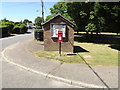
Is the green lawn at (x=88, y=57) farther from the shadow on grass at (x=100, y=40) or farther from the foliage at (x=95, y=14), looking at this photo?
the shadow on grass at (x=100, y=40)

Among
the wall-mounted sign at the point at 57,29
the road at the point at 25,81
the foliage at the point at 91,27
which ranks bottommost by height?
the road at the point at 25,81

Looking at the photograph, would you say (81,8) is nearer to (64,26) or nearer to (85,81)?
(64,26)

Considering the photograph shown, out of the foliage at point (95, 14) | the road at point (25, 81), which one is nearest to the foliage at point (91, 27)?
the foliage at point (95, 14)

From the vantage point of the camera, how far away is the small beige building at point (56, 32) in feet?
35.8

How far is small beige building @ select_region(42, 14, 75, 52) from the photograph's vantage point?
35.8 ft

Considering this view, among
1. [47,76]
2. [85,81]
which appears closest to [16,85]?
[47,76]

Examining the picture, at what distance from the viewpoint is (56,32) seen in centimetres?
1105

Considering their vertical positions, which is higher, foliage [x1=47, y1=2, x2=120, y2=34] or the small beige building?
foliage [x1=47, y1=2, x2=120, y2=34]

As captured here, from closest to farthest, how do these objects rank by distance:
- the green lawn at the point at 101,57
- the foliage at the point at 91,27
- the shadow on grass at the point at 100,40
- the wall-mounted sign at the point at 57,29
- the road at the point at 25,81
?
1. the road at the point at 25,81
2. the green lawn at the point at 101,57
3. the wall-mounted sign at the point at 57,29
4. the foliage at the point at 91,27
5. the shadow on grass at the point at 100,40

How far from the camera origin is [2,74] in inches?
240

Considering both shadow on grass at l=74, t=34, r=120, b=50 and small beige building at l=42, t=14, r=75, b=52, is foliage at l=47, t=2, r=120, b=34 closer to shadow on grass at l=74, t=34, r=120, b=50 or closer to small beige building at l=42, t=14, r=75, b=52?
shadow on grass at l=74, t=34, r=120, b=50

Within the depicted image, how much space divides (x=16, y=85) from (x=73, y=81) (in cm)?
222

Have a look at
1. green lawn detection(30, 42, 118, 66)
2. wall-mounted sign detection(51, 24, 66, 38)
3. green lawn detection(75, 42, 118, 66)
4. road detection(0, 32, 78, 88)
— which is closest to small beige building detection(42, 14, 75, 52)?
wall-mounted sign detection(51, 24, 66, 38)

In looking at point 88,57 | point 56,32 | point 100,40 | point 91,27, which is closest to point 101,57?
point 88,57
